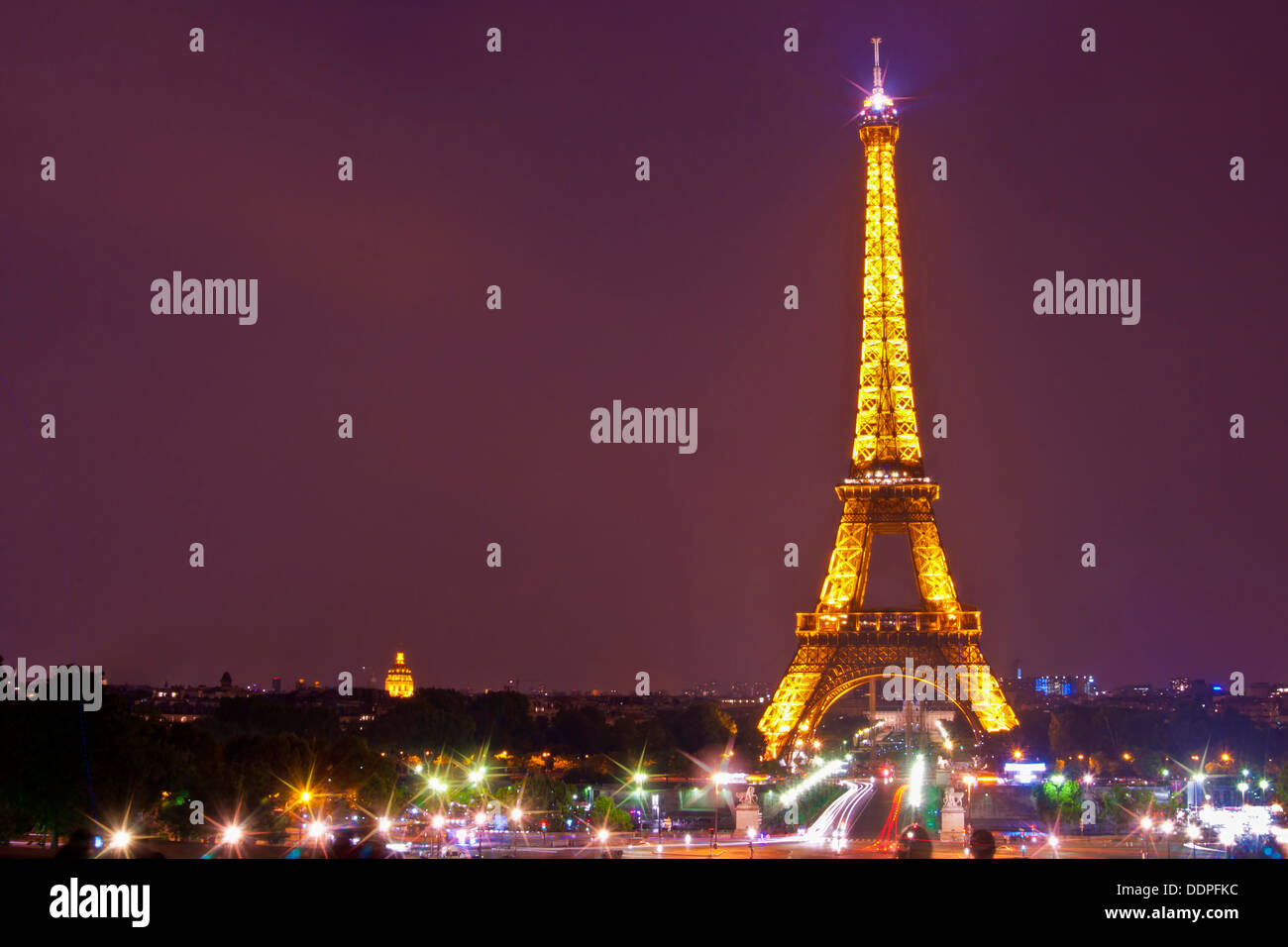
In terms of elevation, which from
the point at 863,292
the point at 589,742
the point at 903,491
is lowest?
the point at 589,742

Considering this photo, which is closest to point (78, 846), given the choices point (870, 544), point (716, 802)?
point (716, 802)

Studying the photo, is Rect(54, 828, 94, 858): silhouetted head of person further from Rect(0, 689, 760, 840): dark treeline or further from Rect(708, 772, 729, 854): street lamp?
Rect(0, 689, 760, 840): dark treeline

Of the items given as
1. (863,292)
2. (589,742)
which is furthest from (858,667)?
(589,742)

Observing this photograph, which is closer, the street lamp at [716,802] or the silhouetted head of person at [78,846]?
the silhouetted head of person at [78,846]

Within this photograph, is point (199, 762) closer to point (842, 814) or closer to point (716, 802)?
point (716, 802)

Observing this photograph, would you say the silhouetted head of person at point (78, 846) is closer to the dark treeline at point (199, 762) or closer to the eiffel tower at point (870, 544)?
the dark treeline at point (199, 762)

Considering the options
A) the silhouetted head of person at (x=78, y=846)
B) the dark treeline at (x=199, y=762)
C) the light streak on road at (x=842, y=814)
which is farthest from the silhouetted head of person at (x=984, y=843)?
the dark treeline at (x=199, y=762)

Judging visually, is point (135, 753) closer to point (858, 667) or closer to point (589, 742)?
point (858, 667)
